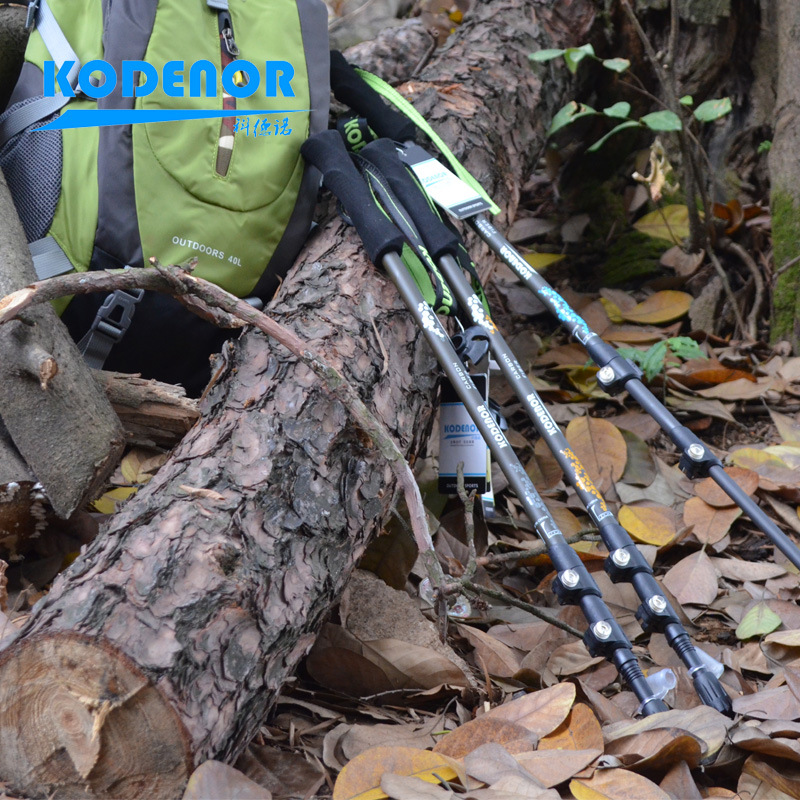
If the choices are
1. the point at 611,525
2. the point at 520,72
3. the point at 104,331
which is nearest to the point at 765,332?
the point at 520,72

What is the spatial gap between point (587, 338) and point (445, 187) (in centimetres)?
51

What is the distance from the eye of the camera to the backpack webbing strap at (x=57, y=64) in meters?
1.67

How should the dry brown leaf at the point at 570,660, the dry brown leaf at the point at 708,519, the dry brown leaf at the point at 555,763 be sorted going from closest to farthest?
the dry brown leaf at the point at 555,763 → the dry brown leaf at the point at 570,660 → the dry brown leaf at the point at 708,519

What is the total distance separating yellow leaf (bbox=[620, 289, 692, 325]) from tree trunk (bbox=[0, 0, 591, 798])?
1328 mm

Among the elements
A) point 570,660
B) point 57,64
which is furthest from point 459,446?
point 57,64

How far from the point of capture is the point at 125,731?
1.04m

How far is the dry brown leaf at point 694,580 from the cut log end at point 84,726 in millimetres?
1131

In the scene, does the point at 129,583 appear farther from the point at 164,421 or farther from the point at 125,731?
the point at 164,421

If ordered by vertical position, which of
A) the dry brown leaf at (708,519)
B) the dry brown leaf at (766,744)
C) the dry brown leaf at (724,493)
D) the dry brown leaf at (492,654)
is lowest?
the dry brown leaf at (708,519)

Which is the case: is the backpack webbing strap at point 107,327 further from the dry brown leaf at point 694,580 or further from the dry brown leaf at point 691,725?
the dry brown leaf at point 694,580

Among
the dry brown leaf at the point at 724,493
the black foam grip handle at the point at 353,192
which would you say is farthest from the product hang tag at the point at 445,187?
the dry brown leaf at the point at 724,493

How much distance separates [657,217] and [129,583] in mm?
2632

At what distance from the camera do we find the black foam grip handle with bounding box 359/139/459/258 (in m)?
1.80

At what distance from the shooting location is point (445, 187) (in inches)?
78.3
